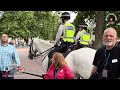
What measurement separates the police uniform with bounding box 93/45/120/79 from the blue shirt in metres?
2.39

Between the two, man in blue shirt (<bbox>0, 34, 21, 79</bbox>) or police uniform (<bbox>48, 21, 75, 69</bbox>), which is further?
police uniform (<bbox>48, 21, 75, 69</bbox>)

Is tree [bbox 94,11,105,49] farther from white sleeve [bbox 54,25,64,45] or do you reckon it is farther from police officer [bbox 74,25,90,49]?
white sleeve [bbox 54,25,64,45]

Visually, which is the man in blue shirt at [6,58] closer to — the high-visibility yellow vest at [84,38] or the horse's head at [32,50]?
the high-visibility yellow vest at [84,38]

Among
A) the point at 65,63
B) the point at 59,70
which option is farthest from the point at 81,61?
the point at 59,70

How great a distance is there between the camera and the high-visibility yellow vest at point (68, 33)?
7365 mm

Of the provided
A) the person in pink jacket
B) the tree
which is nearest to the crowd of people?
the person in pink jacket

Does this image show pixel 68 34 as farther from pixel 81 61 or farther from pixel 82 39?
pixel 81 61

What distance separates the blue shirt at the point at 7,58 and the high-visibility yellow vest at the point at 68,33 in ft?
6.53

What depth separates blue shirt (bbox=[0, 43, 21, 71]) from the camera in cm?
539
